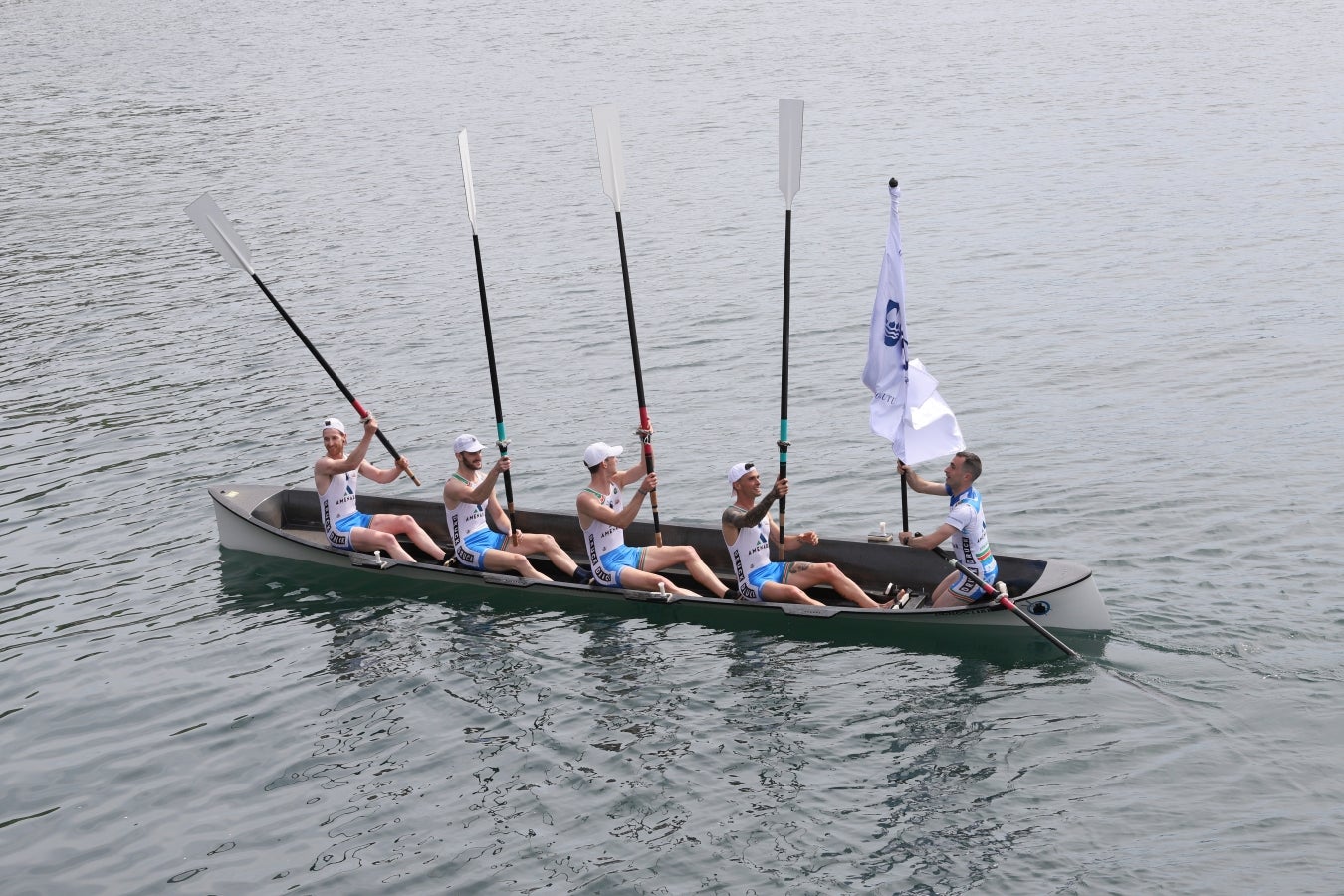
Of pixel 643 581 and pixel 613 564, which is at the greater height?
pixel 613 564

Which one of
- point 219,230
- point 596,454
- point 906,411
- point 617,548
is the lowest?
point 617,548

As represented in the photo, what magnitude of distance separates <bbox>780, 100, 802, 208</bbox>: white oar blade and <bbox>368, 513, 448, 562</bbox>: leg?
6.20 m

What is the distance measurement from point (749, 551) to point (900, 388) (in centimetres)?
246

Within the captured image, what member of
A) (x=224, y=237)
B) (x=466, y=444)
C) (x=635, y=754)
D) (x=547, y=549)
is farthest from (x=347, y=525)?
(x=635, y=754)

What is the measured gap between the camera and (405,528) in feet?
57.5

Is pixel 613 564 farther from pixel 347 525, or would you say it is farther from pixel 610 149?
pixel 610 149

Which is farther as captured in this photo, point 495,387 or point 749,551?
point 495,387

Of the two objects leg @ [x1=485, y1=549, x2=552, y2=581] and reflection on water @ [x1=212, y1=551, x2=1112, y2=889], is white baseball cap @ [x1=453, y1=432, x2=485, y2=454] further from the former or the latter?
reflection on water @ [x1=212, y1=551, x2=1112, y2=889]

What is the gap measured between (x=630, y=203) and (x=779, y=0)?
2795 centimetres

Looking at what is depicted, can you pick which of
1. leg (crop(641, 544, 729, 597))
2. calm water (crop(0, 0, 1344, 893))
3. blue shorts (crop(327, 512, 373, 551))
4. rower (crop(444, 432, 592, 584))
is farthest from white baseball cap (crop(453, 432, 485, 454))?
leg (crop(641, 544, 729, 597))

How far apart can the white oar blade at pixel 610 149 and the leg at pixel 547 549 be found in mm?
4081

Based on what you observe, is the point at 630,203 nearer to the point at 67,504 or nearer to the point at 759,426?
the point at 759,426

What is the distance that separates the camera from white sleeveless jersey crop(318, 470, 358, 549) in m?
17.4

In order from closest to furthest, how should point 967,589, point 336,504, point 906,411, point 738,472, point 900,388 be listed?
1. point 967,589
2. point 738,472
3. point 906,411
4. point 900,388
5. point 336,504
